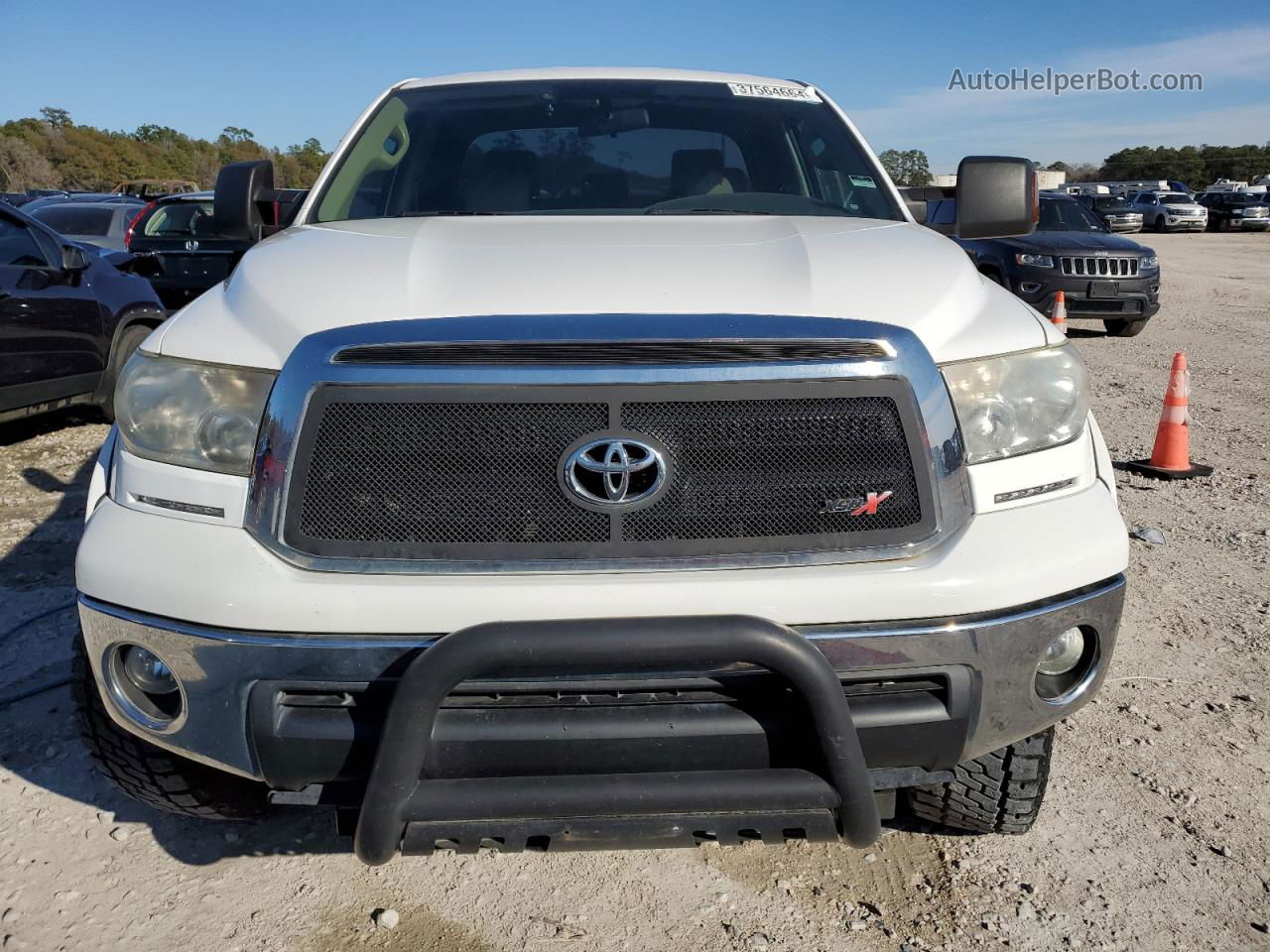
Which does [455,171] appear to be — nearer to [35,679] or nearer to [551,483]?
[551,483]

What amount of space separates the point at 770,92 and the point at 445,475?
7.96ft

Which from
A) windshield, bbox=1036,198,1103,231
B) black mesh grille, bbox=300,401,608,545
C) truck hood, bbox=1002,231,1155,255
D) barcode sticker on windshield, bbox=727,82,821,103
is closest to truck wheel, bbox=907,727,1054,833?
black mesh grille, bbox=300,401,608,545

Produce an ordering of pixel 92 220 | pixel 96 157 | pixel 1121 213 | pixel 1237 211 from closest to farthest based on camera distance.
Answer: pixel 92 220, pixel 1121 213, pixel 1237 211, pixel 96 157

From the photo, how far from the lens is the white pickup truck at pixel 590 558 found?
1.99 m

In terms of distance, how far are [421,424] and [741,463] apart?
615mm

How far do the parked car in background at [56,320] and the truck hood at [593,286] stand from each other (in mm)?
4631

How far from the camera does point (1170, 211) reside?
4072cm

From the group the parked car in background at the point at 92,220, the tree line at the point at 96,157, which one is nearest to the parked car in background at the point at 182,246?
the parked car in background at the point at 92,220

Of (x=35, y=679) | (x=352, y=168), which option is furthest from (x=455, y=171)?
(x=35, y=679)

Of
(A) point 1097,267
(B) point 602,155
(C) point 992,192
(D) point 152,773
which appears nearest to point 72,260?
(B) point 602,155

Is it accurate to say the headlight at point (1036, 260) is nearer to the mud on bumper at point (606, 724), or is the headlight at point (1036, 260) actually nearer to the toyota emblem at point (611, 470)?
the mud on bumper at point (606, 724)

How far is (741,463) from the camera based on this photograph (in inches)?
81.9

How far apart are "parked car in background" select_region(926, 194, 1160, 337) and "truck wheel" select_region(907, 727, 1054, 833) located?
10.4 m

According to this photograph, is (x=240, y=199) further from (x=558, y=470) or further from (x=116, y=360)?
(x=116, y=360)
